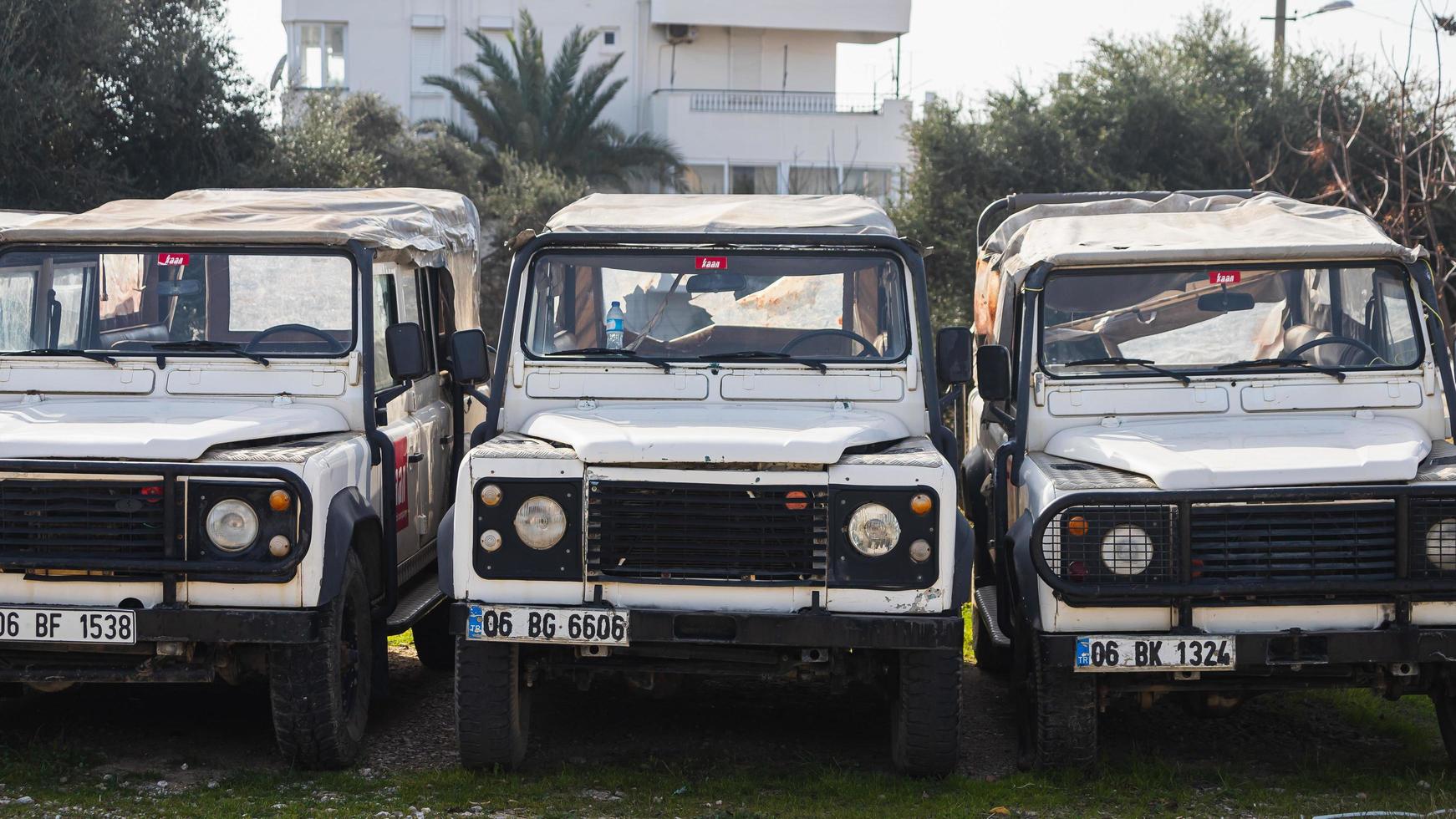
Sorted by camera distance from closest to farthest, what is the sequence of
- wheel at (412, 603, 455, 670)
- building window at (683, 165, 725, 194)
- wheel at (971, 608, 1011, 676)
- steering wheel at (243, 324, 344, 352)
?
steering wheel at (243, 324, 344, 352)
wheel at (971, 608, 1011, 676)
wheel at (412, 603, 455, 670)
building window at (683, 165, 725, 194)

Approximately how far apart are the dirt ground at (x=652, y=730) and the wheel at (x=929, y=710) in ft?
1.38

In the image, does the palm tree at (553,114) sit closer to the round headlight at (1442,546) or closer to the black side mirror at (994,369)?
the black side mirror at (994,369)

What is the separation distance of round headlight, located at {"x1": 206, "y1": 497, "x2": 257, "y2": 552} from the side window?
1305 millimetres

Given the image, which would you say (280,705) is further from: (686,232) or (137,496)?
(686,232)

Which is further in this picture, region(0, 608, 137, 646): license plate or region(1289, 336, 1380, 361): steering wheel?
region(1289, 336, 1380, 361): steering wheel

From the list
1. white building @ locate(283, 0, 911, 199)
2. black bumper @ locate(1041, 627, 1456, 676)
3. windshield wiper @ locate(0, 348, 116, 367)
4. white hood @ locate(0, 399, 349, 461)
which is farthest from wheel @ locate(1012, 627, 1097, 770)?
white building @ locate(283, 0, 911, 199)

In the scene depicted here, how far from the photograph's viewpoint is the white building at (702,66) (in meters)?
32.8

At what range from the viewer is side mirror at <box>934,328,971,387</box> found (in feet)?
21.4

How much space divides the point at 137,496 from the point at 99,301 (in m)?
1.58

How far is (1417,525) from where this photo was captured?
219 inches

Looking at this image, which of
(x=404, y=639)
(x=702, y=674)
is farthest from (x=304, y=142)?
(x=702, y=674)

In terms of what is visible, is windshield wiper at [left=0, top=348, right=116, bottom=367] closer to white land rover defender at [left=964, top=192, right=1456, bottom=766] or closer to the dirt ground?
the dirt ground

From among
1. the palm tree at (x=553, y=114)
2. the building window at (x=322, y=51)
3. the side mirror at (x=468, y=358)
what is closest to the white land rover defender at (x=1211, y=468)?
the side mirror at (x=468, y=358)

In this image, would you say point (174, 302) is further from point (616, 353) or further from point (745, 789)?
point (745, 789)
